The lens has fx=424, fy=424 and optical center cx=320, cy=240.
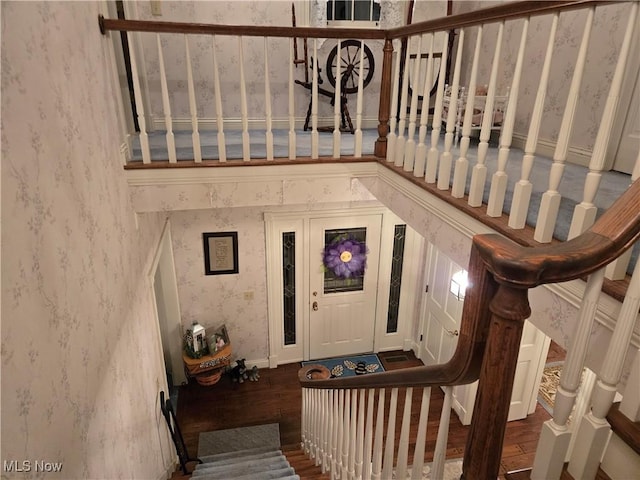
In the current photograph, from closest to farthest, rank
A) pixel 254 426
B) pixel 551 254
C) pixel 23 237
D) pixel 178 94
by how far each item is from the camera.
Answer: pixel 551 254, pixel 23 237, pixel 178 94, pixel 254 426

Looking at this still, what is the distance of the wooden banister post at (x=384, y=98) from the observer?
9.27 feet

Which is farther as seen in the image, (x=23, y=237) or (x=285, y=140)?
(x=285, y=140)

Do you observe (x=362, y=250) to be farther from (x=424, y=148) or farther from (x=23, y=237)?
(x=23, y=237)

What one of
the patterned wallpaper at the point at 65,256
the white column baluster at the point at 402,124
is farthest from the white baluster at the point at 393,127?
the patterned wallpaper at the point at 65,256

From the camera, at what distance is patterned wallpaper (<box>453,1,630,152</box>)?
2760 millimetres

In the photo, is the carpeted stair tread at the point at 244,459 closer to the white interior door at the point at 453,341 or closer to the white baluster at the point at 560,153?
the white interior door at the point at 453,341

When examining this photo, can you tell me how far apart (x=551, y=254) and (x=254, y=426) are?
14.6ft

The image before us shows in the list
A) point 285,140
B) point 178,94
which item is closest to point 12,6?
point 285,140

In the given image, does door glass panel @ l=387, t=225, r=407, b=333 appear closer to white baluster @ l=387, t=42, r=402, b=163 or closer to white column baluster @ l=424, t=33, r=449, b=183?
white baluster @ l=387, t=42, r=402, b=163

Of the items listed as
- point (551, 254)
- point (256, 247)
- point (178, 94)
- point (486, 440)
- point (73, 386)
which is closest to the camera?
point (551, 254)

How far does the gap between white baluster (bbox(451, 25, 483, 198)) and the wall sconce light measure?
2.58 meters

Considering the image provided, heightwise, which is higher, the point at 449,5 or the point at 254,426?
→ the point at 449,5

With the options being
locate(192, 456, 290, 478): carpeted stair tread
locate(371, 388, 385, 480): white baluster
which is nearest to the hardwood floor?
locate(192, 456, 290, 478): carpeted stair tread

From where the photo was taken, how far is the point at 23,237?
117cm
